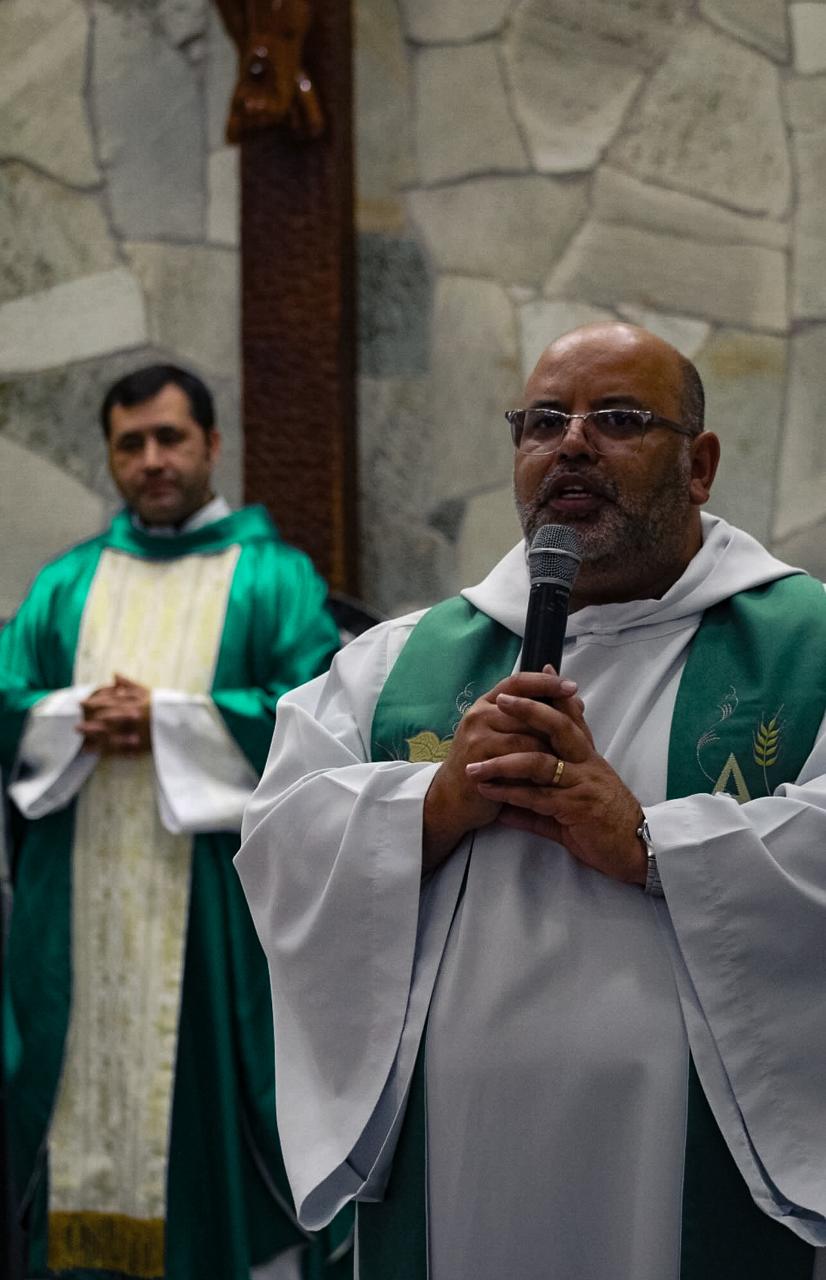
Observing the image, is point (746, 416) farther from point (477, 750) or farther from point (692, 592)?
point (477, 750)

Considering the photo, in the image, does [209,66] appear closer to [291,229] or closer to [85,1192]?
[291,229]

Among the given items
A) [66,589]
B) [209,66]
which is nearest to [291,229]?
[209,66]

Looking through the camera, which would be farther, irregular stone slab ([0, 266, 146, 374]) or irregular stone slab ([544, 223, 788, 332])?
irregular stone slab ([0, 266, 146, 374])

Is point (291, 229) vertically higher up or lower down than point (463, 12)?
lower down

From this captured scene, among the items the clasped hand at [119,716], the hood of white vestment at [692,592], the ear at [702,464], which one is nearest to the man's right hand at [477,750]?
the hood of white vestment at [692,592]

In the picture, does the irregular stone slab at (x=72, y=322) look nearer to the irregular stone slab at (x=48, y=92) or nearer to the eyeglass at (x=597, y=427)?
the irregular stone slab at (x=48, y=92)

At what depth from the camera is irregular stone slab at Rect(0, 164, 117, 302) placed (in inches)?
208

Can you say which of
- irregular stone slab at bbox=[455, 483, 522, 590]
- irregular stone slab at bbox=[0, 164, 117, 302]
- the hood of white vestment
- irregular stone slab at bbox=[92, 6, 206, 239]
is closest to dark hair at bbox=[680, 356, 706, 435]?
the hood of white vestment

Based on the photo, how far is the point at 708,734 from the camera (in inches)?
91.3

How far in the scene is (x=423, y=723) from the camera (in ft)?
8.16

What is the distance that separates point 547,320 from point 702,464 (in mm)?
2458

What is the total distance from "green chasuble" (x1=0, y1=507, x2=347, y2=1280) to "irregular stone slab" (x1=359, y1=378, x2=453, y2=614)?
1.91 feet

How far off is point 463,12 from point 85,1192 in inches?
139

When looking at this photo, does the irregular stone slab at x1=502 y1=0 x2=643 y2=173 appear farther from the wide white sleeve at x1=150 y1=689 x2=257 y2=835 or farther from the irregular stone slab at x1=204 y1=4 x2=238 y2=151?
the wide white sleeve at x1=150 y1=689 x2=257 y2=835
